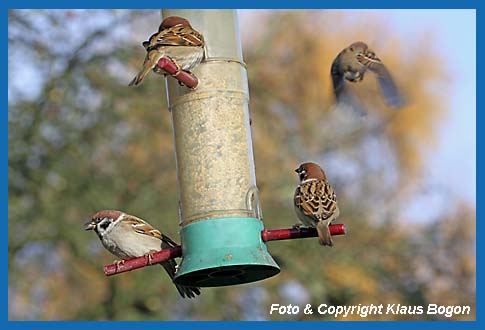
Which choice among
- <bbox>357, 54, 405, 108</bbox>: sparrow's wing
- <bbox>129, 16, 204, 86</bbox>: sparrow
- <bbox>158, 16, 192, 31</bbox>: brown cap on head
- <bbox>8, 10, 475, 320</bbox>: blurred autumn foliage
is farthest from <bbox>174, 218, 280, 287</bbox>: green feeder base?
<bbox>8, 10, 475, 320</bbox>: blurred autumn foliage

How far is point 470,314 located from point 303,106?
12.9 feet

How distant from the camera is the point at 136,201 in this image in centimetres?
1204

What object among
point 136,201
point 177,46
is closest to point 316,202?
point 177,46

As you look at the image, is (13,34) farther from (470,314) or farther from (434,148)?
(434,148)

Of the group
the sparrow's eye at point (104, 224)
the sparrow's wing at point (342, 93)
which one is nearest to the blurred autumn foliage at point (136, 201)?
the sparrow's wing at point (342, 93)

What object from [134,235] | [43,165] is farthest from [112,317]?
[134,235]

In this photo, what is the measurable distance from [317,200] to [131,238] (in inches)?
42.7

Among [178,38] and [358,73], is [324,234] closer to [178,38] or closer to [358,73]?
[178,38]

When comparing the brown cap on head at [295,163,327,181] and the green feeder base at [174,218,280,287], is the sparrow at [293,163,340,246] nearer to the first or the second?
the brown cap on head at [295,163,327,181]

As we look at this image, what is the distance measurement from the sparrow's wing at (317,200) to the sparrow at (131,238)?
78 cm

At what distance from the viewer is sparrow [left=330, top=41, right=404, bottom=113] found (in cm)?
805

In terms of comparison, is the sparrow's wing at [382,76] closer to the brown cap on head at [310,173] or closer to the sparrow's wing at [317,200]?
the brown cap on head at [310,173]

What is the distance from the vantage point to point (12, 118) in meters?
12.1

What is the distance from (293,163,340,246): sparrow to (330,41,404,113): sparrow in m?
1.51
